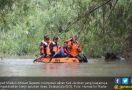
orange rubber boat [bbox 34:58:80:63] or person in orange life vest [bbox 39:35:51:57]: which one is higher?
person in orange life vest [bbox 39:35:51:57]

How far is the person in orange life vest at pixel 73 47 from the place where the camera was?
442cm

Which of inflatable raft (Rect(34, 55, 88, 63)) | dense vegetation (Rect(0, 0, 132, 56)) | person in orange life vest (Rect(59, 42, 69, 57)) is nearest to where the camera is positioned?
dense vegetation (Rect(0, 0, 132, 56))

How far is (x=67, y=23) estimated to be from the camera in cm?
452

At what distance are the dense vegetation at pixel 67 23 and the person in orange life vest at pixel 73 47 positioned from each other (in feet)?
0.20

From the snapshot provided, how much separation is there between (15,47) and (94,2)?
38.4 inches

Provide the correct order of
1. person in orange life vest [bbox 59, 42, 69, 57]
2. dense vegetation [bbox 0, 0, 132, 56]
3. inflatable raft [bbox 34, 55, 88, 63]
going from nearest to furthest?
dense vegetation [bbox 0, 0, 132, 56] → inflatable raft [bbox 34, 55, 88, 63] → person in orange life vest [bbox 59, 42, 69, 57]

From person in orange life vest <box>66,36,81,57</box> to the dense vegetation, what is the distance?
0.06 m

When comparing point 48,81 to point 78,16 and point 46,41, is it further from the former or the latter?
point 78,16

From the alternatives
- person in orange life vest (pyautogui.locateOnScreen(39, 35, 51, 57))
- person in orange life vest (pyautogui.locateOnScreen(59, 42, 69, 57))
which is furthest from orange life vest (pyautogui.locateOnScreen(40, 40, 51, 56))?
person in orange life vest (pyautogui.locateOnScreen(59, 42, 69, 57))

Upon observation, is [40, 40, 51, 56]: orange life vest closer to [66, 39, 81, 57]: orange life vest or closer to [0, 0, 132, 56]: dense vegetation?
[0, 0, 132, 56]: dense vegetation

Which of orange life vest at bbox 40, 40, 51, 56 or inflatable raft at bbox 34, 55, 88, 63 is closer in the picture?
orange life vest at bbox 40, 40, 51, 56

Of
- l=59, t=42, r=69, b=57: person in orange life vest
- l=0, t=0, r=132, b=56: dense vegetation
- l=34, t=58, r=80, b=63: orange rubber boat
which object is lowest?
l=34, t=58, r=80, b=63: orange rubber boat

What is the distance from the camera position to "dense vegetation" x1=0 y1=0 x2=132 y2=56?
414cm

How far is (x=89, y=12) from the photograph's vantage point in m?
4.58
